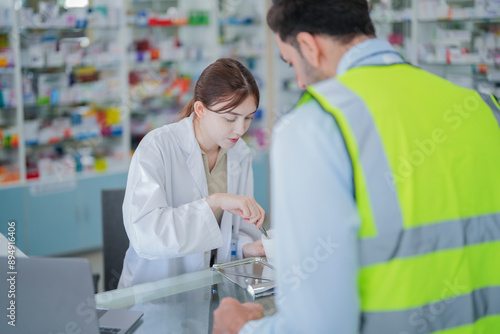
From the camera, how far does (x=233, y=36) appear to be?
5.85 metres

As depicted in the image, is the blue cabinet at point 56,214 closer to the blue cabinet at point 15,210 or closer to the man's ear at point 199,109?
the blue cabinet at point 15,210

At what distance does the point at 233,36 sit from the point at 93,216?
2.30 metres

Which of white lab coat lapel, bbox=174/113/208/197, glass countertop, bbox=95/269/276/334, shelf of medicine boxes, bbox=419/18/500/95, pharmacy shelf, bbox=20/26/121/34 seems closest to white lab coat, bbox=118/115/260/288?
white lab coat lapel, bbox=174/113/208/197

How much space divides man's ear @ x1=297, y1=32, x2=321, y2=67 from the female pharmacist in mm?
896

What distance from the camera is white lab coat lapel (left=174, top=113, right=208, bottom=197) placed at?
232 cm

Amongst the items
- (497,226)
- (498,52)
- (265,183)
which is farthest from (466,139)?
(265,183)

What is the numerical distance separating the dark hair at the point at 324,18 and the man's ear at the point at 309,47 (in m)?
0.01

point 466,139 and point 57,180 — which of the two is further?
point 57,180

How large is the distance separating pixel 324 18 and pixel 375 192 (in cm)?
36

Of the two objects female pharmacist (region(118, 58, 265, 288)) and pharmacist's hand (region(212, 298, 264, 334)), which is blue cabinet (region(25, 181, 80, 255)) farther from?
pharmacist's hand (region(212, 298, 264, 334))

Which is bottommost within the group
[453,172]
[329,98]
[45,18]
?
[453,172]

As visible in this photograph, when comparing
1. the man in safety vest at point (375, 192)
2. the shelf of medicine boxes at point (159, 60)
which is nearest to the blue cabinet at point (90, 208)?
the shelf of medicine boxes at point (159, 60)

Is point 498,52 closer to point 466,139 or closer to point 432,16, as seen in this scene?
point 432,16

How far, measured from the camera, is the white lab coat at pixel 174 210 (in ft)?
6.50
